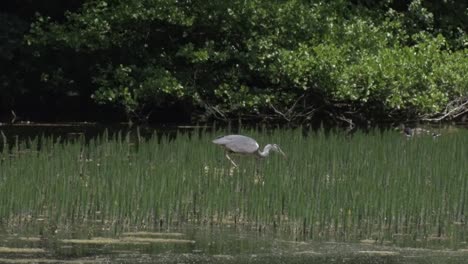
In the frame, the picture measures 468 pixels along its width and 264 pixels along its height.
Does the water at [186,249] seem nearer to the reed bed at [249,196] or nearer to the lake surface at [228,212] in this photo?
the lake surface at [228,212]

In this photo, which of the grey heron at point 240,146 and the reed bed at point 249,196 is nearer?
the reed bed at point 249,196

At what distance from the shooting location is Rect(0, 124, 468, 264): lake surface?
9461 millimetres

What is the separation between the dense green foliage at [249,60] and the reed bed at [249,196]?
860cm

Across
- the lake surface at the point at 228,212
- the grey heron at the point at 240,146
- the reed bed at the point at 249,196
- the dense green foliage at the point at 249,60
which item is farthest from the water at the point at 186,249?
the dense green foliage at the point at 249,60

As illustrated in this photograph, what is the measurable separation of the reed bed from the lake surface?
0.04ft

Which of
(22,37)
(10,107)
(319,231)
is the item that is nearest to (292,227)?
(319,231)

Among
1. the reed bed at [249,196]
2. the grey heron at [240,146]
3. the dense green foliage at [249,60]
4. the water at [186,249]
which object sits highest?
the dense green foliage at [249,60]

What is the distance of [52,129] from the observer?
68.1 feet

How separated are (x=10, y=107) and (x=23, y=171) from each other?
493 inches

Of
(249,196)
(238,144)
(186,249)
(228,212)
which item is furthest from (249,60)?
(186,249)

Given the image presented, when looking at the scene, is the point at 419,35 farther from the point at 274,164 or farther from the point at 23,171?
the point at 23,171

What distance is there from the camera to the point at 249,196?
10906mm

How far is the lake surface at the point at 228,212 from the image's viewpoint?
31.0ft

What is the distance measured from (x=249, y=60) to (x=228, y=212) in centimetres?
1097
